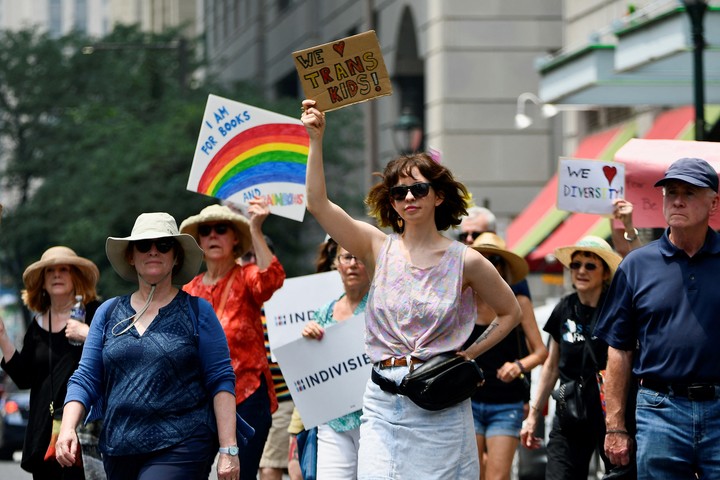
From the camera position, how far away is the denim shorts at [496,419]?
368 inches

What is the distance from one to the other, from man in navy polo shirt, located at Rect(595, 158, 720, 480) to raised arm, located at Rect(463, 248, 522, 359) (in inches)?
16.7

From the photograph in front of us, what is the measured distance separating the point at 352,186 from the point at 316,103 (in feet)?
78.9

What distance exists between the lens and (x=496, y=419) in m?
9.36

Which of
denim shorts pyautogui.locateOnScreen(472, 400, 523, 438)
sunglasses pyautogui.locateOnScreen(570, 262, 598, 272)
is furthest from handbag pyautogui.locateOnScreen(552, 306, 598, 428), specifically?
denim shorts pyautogui.locateOnScreen(472, 400, 523, 438)

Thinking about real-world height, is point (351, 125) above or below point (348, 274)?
above

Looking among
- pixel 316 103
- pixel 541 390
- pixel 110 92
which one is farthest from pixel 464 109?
pixel 316 103

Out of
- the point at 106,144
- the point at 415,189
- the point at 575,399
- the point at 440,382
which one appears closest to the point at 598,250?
the point at 575,399

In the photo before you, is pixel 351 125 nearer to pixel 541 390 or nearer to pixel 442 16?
pixel 442 16

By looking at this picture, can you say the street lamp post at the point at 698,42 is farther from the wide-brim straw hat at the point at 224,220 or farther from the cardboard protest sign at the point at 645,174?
the wide-brim straw hat at the point at 224,220

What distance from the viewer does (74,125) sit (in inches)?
1615

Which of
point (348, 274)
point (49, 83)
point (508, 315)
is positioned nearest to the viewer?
point (508, 315)

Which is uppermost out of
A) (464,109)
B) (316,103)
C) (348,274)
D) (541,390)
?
(464,109)

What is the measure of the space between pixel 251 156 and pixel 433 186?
3.23 meters

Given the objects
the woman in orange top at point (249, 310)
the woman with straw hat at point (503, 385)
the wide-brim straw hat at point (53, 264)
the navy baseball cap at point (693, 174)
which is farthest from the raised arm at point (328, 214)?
the woman with straw hat at point (503, 385)
